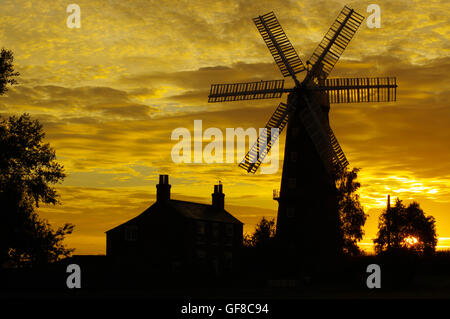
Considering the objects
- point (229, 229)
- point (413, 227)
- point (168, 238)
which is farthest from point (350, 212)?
point (413, 227)

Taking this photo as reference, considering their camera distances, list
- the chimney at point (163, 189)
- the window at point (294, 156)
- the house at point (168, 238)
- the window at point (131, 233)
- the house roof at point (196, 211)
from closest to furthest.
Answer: the window at point (294, 156) < the house at point (168, 238) < the house roof at point (196, 211) < the chimney at point (163, 189) < the window at point (131, 233)

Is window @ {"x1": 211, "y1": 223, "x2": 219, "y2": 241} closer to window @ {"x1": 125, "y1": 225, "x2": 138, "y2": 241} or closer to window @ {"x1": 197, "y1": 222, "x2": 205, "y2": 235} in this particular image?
window @ {"x1": 197, "y1": 222, "x2": 205, "y2": 235}

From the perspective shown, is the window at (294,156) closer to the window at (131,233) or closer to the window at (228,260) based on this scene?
the window at (228,260)

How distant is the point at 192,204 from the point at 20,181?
96.2 feet

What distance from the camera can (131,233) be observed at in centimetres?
6581

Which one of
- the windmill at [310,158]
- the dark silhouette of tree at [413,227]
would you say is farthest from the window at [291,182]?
the dark silhouette of tree at [413,227]

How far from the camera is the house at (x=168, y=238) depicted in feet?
208

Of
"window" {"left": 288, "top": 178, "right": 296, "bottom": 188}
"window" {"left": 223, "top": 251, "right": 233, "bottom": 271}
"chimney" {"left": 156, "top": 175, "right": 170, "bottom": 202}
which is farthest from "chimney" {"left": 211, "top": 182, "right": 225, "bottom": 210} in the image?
"window" {"left": 288, "top": 178, "right": 296, "bottom": 188}

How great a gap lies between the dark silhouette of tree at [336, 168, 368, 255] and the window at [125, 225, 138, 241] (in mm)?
23147

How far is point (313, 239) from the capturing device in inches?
2052

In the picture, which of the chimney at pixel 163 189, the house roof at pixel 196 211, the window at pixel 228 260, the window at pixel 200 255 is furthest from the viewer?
the window at pixel 228 260

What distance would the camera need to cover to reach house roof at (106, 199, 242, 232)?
2530 inches

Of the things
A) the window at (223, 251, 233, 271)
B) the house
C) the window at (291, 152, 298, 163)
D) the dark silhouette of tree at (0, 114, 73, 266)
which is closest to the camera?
the dark silhouette of tree at (0, 114, 73, 266)
